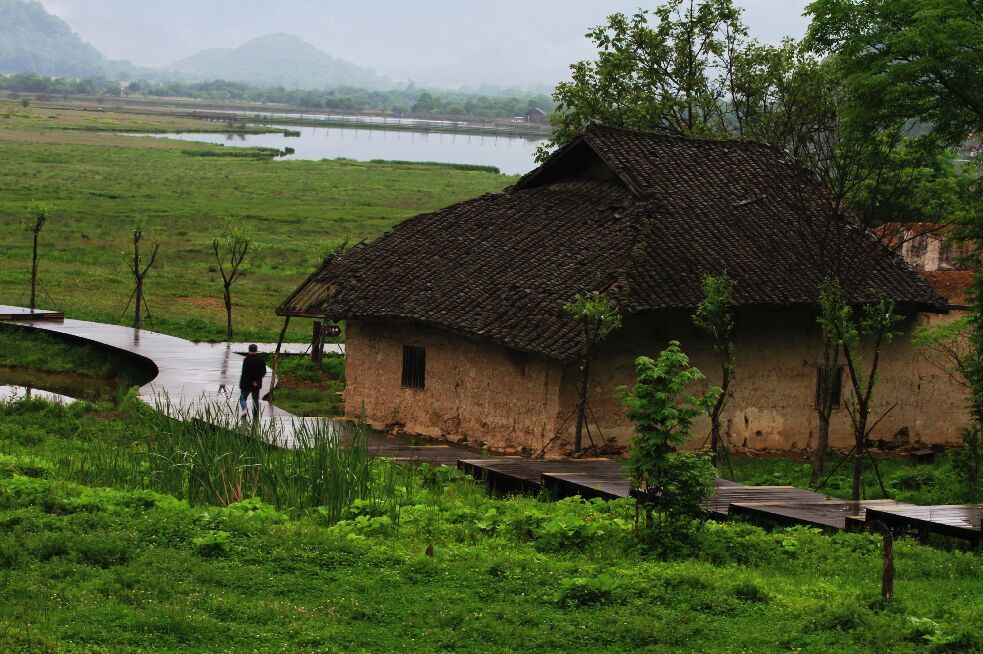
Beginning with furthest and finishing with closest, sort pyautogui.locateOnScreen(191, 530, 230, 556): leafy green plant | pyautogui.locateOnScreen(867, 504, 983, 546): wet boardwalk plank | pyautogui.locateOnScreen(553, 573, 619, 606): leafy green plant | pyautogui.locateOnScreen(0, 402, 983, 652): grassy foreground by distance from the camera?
pyautogui.locateOnScreen(867, 504, 983, 546): wet boardwalk plank
pyautogui.locateOnScreen(191, 530, 230, 556): leafy green plant
pyautogui.locateOnScreen(553, 573, 619, 606): leafy green plant
pyautogui.locateOnScreen(0, 402, 983, 652): grassy foreground

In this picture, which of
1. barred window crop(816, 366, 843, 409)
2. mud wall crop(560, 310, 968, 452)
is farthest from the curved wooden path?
barred window crop(816, 366, 843, 409)

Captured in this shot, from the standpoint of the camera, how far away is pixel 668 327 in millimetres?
23219

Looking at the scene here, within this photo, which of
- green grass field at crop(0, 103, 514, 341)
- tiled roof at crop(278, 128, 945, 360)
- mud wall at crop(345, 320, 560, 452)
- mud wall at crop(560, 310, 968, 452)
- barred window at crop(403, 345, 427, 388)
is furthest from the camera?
green grass field at crop(0, 103, 514, 341)

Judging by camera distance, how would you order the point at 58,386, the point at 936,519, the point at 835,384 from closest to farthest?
the point at 936,519 < the point at 835,384 < the point at 58,386

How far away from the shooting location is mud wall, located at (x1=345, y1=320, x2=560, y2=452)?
2244 cm

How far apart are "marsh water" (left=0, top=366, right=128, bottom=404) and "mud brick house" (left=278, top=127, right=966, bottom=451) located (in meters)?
4.45

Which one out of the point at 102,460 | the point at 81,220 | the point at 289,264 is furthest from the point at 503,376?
the point at 81,220

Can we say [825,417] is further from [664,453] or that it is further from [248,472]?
[248,472]

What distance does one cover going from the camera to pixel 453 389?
23922 mm

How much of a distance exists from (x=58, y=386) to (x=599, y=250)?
13.2 metres

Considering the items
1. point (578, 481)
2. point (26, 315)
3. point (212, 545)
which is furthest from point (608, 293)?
point (26, 315)

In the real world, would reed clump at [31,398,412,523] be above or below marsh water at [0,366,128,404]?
above

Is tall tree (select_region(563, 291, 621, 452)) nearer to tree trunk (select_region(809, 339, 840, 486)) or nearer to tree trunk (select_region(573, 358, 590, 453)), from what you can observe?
tree trunk (select_region(573, 358, 590, 453))

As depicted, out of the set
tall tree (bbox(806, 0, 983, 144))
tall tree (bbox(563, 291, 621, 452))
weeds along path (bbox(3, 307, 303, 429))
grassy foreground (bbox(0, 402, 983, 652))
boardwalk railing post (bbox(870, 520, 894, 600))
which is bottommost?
weeds along path (bbox(3, 307, 303, 429))
